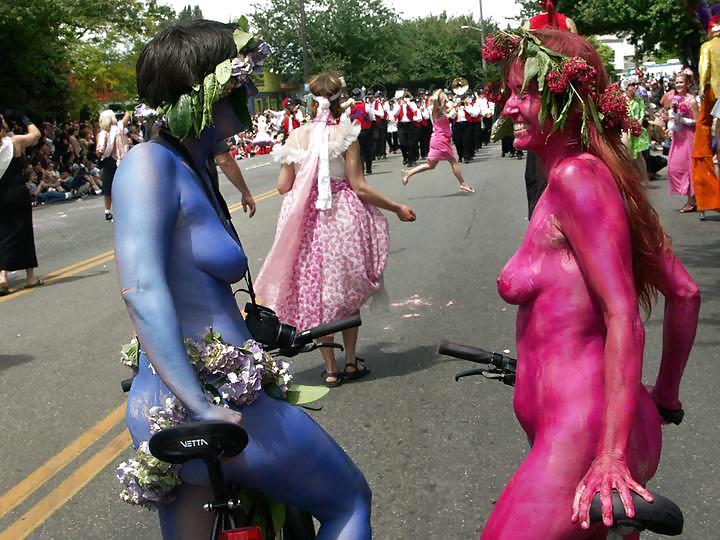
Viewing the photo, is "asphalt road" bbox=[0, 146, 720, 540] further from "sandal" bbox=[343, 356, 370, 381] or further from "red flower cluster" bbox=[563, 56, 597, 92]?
"red flower cluster" bbox=[563, 56, 597, 92]

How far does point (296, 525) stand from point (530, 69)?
1.36 metres

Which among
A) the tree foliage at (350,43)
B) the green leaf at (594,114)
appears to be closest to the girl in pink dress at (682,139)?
the green leaf at (594,114)

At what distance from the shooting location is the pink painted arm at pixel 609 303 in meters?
2.27

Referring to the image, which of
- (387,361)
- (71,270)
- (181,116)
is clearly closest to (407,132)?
(71,270)

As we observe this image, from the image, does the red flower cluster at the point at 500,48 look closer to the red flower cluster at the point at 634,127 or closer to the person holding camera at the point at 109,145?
the red flower cluster at the point at 634,127

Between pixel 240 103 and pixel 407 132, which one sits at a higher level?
pixel 240 103

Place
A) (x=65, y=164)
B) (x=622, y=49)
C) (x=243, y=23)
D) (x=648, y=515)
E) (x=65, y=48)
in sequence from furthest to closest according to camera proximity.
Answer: (x=622, y=49) → (x=65, y=48) → (x=65, y=164) → (x=243, y=23) → (x=648, y=515)

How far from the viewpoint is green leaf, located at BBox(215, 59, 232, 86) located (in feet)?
8.47

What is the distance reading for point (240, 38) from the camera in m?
2.70

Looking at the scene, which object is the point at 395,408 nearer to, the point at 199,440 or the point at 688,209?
the point at 199,440

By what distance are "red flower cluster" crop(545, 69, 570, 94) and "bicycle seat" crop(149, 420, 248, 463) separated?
110 centimetres

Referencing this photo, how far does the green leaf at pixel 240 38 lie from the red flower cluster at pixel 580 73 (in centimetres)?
81

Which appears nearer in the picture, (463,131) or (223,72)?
(223,72)

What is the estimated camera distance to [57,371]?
7508mm
